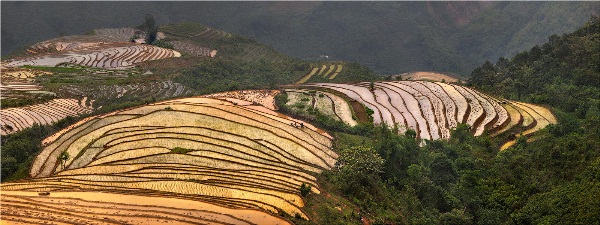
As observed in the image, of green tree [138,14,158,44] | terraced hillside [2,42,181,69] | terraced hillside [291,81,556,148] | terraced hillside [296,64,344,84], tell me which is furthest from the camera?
green tree [138,14,158,44]

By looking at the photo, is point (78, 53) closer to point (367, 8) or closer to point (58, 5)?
point (58, 5)

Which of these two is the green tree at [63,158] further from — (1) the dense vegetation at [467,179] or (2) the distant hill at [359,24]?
(2) the distant hill at [359,24]

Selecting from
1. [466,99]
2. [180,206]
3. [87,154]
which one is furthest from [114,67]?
[180,206]

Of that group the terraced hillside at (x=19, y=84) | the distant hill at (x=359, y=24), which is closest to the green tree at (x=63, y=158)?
the terraced hillside at (x=19, y=84)

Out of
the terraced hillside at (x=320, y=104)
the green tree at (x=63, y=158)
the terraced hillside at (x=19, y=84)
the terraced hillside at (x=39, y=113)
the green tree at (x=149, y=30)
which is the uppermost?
the green tree at (x=149, y=30)

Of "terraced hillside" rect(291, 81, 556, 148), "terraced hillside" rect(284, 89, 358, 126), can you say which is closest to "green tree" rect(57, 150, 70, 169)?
"terraced hillside" rect(284, 89, 358, 126)

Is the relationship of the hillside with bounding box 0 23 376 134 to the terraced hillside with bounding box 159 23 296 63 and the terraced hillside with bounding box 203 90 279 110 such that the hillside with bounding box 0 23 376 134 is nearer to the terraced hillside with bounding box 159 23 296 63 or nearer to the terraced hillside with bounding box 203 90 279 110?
the terraced hillside with bounding box 159 23 296 63
